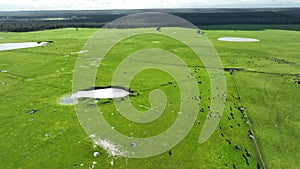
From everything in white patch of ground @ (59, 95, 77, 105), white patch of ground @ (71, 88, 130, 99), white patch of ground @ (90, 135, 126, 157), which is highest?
white patch of ground @ (90, 135, 126, 157)

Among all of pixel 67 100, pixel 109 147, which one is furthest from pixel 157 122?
pixel 67 100

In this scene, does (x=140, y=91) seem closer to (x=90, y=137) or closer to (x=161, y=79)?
(x=161, y=79)

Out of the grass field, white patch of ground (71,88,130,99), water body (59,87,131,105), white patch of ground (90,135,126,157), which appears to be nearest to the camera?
the grass field

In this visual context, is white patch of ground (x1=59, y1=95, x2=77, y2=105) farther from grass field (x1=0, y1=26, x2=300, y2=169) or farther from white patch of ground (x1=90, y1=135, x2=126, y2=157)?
white patch of ground (x1=90, y1=135, x2=126, y2=157)

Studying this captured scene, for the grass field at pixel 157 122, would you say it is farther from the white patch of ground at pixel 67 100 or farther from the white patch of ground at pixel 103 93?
the white patch of ground at pixel 103 93

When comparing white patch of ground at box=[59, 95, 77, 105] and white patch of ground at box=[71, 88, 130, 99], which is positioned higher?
white patch of ground at box=[71, 88, 130, 99]

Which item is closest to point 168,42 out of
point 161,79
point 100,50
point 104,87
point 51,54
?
point 100,50

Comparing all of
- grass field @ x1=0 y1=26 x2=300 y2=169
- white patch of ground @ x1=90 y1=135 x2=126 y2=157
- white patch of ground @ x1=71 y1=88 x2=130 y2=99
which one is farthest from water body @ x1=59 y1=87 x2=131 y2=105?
white patch of ground @ x1=90 y1=135 x2=126 y2=157

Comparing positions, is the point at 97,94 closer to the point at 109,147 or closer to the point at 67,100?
the point at 67,100
